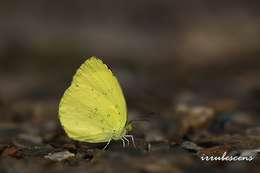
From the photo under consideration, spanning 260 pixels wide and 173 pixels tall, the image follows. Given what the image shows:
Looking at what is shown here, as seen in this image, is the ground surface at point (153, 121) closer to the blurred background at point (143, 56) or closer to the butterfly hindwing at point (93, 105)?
the blurred background at point (143, 56)

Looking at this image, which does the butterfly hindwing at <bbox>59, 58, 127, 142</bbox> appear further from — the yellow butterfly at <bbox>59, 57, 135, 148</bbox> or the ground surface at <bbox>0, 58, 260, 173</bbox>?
the ground surface at <bbox>0, 58, 260, 173</bbox>

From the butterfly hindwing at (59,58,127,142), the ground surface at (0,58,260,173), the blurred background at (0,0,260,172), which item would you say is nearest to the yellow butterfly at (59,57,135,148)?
the butterfly hindwing at (59,58,127,142)

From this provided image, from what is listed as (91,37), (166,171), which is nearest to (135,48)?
(91,37)

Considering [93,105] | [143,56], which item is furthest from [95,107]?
[143,56]

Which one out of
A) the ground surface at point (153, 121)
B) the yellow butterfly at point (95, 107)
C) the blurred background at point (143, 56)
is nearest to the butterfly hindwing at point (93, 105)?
the yellow butterfly at point (95, 107)

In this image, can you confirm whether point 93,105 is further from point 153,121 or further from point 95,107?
point 153,121

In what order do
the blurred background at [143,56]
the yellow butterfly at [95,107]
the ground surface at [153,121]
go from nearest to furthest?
the ground surface at [153,121] → the yellow butterfly at [95,107] → the blurred background at [143,56]
